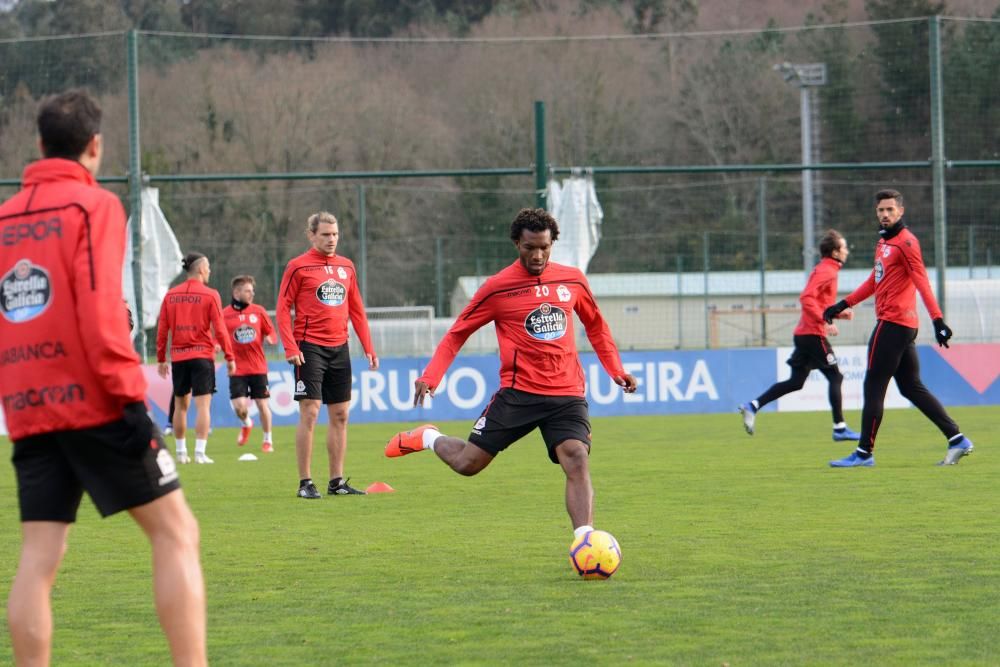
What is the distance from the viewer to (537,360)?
8.32 metres

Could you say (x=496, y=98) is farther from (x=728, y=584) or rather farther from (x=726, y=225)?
(x=728, y=584)

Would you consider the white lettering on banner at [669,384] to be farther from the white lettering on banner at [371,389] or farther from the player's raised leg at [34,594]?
the player's raised leg at [34,594]

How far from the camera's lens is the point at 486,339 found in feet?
104

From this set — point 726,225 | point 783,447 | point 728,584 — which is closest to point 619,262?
point 726,225

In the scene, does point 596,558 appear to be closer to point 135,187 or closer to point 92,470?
point 92,470

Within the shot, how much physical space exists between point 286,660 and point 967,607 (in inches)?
115

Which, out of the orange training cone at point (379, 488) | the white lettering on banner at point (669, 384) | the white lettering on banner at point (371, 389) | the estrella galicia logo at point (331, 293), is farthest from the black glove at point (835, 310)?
the white lettering on banner at point (371, 389)

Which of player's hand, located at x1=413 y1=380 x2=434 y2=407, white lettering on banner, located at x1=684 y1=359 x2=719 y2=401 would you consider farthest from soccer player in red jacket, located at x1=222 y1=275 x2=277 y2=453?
player's hand, located at x1=413 y1=380 x2=434 y2=407

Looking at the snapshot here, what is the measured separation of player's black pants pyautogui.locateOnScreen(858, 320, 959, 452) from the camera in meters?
12.9

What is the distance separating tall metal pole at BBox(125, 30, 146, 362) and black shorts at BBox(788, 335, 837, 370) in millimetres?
9004

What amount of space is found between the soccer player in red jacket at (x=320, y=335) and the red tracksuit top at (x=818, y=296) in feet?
20.5

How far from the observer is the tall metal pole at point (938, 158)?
898 inches

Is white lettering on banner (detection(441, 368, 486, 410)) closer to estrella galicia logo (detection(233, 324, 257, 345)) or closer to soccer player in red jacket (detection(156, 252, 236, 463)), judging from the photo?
estrella galicia logo (detection(233, 324, 257, 345))

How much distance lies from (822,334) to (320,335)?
679 centimetres
